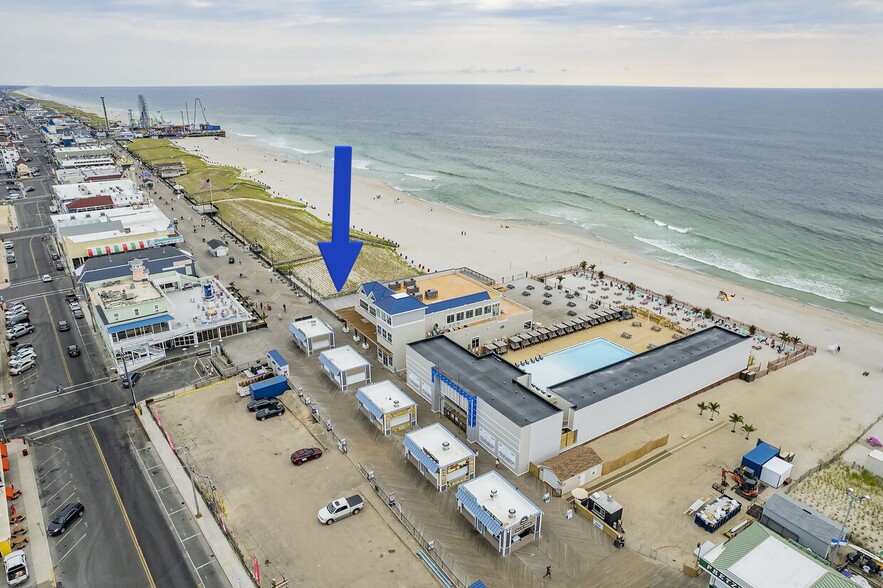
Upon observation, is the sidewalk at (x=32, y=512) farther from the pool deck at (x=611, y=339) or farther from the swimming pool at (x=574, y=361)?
the pool deck at (x=611, y=339)

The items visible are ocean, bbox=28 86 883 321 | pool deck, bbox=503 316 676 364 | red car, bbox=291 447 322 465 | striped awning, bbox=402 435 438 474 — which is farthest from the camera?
ocean, bbox=28 86 883 321

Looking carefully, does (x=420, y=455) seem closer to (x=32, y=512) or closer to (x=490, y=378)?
(x=490, y=378)

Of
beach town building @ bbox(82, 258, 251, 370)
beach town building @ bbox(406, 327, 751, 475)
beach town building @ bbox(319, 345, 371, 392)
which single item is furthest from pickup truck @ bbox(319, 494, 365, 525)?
beach town building @ bbox(82, 258, 251, 370)

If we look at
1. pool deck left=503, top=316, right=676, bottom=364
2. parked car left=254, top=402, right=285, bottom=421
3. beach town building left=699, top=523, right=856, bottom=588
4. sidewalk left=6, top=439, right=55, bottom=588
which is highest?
pool deck left=503, top=316, right=676, bottom=364

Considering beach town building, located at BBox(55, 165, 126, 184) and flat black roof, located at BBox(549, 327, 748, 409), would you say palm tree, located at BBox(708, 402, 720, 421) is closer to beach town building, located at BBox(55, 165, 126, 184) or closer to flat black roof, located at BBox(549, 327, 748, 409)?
flat black roof, located at BBox(549, 327, 748, 409)

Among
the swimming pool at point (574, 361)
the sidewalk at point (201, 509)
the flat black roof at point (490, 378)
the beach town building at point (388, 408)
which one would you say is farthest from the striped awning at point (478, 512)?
the swimming pool at point (574, 361)

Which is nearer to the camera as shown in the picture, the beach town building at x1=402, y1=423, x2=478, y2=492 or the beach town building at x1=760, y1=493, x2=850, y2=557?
the beach town building at x1=760, y1=493, x2=850, y2=557

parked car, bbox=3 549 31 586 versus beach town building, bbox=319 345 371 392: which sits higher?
beach town building, bbox=319 345 371 392

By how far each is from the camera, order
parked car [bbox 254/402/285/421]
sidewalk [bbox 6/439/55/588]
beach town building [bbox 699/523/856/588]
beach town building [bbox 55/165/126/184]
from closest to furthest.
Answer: beach town building [bbox 699/523/856/588]
sidewalk [bbox 6/439/55/588]
parked car [bbox 254/402/285/421]
beach town building [bbox 55/165/126/184]
